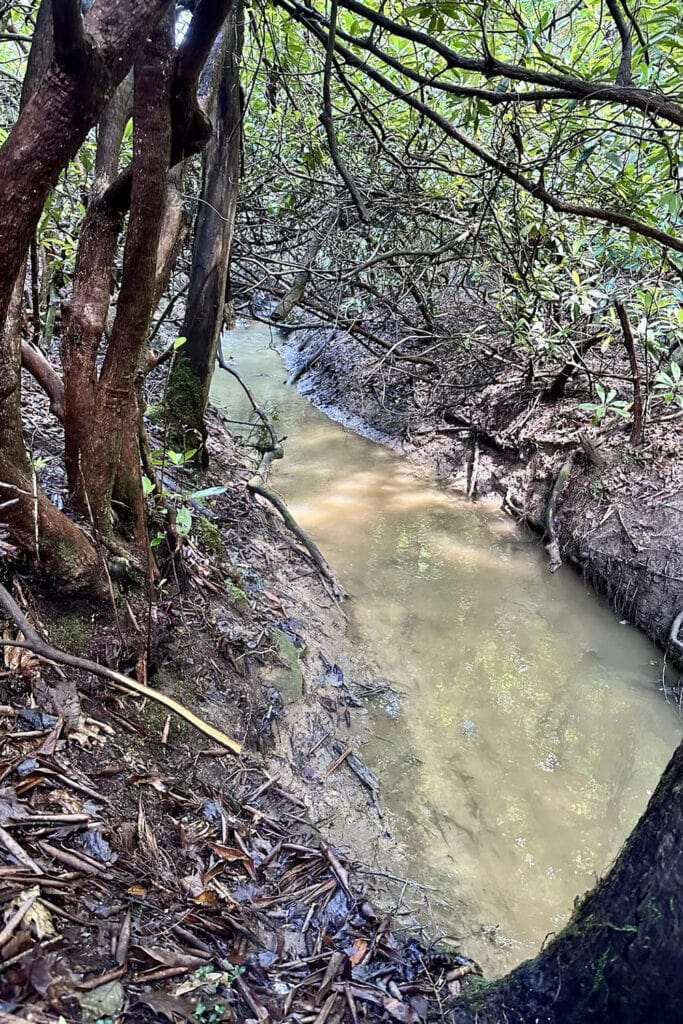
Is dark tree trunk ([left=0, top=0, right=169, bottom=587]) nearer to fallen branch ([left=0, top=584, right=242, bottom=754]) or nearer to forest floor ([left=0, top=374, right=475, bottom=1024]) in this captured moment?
fallen branch ([left=0, top=584, right=242, bottom=754])

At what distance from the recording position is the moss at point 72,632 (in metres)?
2.14

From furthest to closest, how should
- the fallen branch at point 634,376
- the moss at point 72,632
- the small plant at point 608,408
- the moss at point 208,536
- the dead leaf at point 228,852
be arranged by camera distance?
the small plant at point 608,408
the fallen branch at point 634,376
the moss at point 208,536
the moss at point 72,632
the dead leaf at point 228,852

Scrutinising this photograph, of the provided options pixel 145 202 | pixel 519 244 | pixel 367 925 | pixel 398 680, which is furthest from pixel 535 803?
pixel 519 244

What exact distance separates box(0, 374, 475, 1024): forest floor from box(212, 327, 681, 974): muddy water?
37 cm

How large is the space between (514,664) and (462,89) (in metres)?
3.35

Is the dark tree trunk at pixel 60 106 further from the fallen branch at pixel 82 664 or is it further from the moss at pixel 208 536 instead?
the moss at pixel 208 536

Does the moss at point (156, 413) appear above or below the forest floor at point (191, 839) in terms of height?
above

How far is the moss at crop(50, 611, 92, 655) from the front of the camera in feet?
7.01

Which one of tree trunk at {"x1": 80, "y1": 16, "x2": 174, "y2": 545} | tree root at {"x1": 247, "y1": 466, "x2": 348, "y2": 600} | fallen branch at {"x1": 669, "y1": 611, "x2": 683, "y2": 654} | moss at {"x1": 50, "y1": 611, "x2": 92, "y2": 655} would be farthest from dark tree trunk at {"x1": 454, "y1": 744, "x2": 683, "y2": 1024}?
fallen branch at {"x1": 669, "y1": 611, "x2": 683, "y2": 654}

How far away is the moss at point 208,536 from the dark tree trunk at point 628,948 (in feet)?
8.25

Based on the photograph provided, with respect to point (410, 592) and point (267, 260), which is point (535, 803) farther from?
point (267, 260)

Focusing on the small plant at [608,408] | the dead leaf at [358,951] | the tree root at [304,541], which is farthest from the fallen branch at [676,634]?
the dead leaf at [358,951]

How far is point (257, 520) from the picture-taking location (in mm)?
4652

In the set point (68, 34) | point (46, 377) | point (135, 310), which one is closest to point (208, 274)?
point (46, 377)
